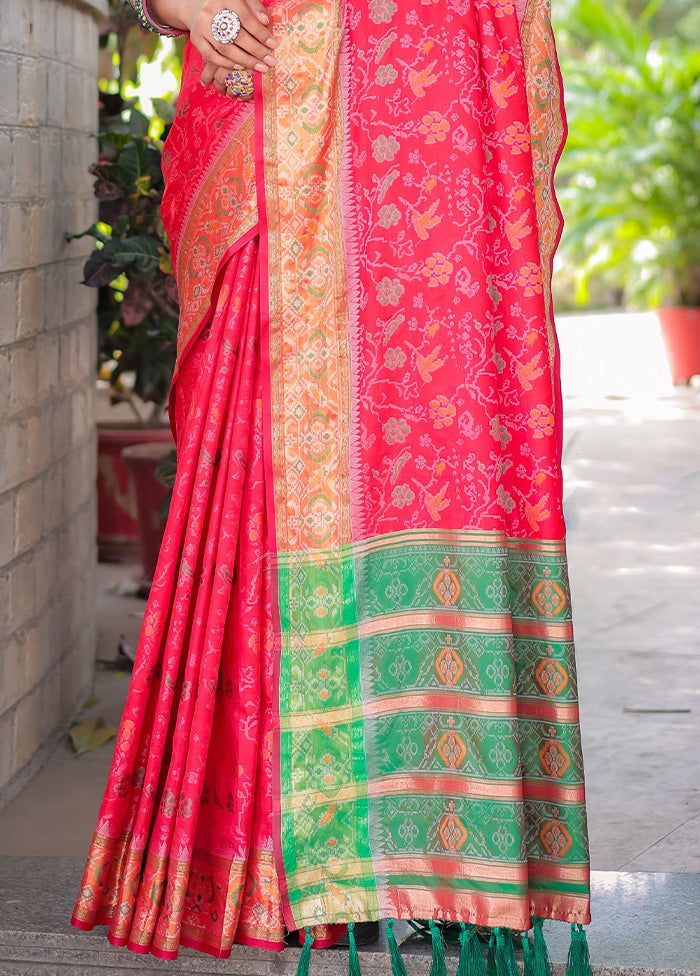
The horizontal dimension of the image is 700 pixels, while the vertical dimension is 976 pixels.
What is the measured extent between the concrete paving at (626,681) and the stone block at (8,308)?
36.5 inches

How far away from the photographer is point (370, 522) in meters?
1.78

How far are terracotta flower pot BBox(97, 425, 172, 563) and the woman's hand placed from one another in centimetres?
273

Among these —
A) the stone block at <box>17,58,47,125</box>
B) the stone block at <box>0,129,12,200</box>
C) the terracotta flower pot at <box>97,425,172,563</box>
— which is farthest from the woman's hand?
the terracotta flower pot at <box>97,425,172,563</box>

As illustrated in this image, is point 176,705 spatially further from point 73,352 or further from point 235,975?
point 73,352

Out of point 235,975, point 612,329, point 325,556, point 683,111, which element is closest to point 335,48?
point 325,556

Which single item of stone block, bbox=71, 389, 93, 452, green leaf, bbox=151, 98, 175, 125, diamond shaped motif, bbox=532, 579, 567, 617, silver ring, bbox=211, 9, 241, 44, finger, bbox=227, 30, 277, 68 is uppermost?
green leaf, bbox=151, 98, 175, 125

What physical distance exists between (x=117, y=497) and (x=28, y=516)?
203 centimetres

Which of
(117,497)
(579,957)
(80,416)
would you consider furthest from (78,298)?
(579,957)

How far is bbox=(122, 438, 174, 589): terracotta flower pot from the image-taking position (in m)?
3.95

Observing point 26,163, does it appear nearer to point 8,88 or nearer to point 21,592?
point 8,88

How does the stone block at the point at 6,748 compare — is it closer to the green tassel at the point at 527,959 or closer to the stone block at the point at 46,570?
the stone block at the point at 46,570

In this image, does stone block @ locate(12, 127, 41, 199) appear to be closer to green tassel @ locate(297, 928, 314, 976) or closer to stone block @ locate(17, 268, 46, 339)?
stone block @ locate(17, 268, 46, 339)

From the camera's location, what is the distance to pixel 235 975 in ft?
5.97

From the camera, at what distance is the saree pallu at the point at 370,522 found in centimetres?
173
